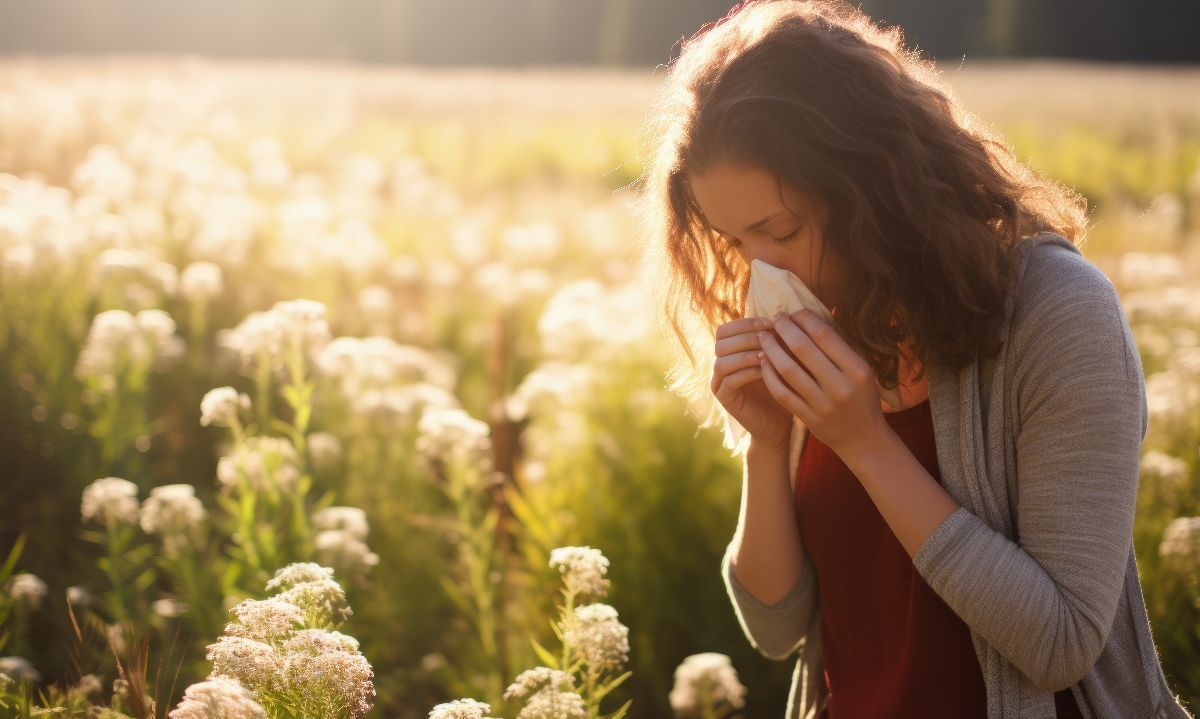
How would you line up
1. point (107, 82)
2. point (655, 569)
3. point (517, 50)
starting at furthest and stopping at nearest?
point (517, 50)
point (107, 82)
point (655, 569)

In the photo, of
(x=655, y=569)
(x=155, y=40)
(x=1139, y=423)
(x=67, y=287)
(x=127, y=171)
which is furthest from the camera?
(x=155, y=40)

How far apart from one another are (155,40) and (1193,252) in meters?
42.7

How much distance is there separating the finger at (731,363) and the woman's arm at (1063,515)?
0.42m

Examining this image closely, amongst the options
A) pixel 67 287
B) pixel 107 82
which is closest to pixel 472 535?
pixel 67 287

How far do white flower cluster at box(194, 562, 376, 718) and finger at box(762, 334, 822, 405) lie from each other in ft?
2.98

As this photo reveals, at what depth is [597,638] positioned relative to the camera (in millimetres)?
1965

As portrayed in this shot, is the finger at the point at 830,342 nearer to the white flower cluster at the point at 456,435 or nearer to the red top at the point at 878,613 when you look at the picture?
the red top at the point at 878,613

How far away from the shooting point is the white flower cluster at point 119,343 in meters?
3.50

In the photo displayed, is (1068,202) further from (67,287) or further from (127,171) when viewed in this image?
(127,171)

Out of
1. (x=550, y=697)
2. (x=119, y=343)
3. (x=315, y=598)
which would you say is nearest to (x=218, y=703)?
(x=315, y=598)

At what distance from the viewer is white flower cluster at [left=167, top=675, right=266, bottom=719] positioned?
1481mm

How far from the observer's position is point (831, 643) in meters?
2.24

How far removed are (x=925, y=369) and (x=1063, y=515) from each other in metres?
0.40

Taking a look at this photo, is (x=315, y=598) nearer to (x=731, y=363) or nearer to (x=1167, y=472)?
(x=731, y=363)
